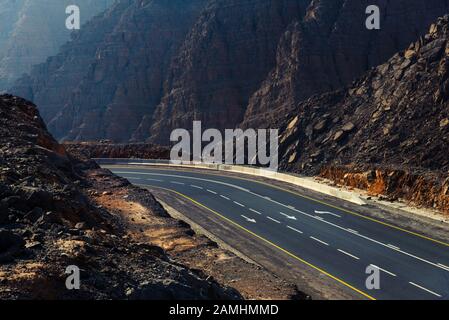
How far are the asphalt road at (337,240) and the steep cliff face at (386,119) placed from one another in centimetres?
578

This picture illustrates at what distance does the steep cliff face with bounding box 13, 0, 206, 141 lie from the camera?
8512 cm

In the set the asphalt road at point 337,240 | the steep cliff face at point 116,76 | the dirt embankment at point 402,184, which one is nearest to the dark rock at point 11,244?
the asphalt road at point 337,240

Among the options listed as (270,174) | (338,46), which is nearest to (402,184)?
(270,174)

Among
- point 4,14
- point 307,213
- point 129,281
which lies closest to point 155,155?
point 307,213

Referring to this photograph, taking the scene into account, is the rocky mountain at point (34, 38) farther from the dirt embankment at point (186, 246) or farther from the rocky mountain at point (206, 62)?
the dirt embankment at point (186, 246)

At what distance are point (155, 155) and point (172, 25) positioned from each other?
38940 mm

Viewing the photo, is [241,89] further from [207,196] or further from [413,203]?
[413,203]

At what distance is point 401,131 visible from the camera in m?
36.0

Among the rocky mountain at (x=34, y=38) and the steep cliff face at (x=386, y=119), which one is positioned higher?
the rocky mountain at (x=34, y=38)

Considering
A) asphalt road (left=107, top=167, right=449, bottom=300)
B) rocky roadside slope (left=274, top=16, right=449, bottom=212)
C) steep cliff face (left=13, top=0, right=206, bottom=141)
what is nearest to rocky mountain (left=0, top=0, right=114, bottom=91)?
steep cliff face (left=13, top=0, right=206, bottom=141)

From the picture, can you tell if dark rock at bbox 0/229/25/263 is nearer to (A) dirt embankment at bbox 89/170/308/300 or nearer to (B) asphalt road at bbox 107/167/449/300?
(A) dirt embankment at bbox 89/170/308/300

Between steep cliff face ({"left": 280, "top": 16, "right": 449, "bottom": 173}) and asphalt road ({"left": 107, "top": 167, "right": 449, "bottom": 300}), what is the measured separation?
227 inches

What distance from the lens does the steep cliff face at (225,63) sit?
70.6 metres
